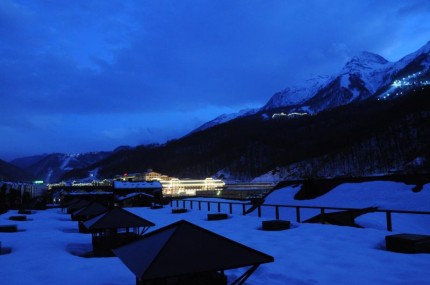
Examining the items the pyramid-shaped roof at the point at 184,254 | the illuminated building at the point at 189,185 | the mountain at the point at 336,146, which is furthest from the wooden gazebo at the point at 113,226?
the illuminated building at the point at 189,185

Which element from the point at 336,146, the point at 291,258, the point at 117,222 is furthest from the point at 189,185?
the point at 291,258

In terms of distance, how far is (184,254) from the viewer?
504 centimetres

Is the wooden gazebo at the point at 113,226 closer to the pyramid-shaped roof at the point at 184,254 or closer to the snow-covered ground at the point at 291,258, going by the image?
the snow-covered ground at the point at 291,258

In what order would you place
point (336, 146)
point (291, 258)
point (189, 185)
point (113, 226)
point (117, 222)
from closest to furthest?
point (291, 258)
point (113, 226)
point (117, 222)
point (336, 146)
point (189, 185)

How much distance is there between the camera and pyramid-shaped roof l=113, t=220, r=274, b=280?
476cm

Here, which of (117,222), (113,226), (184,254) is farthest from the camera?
(117,222)

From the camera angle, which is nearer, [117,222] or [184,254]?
[184,254]

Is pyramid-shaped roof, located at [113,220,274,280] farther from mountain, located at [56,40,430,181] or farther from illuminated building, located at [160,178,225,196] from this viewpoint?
illuminated building, located at [160,178,225,196]

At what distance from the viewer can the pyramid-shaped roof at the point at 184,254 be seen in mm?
4765

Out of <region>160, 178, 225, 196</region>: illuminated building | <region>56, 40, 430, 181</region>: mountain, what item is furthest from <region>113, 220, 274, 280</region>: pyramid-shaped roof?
<region>160, 178, 225, 196</region>: illuminated building

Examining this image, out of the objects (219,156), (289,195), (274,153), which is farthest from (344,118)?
(289,195)

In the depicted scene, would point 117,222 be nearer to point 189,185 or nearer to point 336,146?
point 336,146

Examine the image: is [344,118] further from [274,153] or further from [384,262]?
[384,262]

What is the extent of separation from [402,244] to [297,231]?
5.06 m
